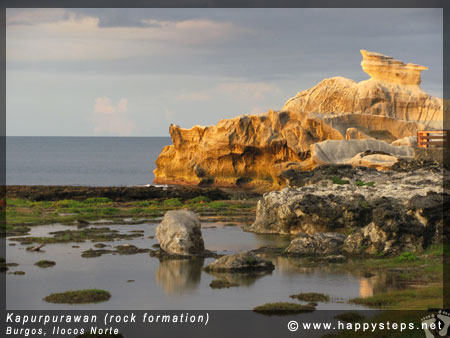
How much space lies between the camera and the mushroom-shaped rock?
29.5 metres

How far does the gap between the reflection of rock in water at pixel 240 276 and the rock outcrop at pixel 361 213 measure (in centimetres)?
486

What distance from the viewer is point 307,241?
33.8m

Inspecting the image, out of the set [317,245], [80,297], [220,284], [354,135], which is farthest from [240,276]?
[354,135]

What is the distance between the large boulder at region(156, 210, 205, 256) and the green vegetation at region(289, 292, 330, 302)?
31.1ft

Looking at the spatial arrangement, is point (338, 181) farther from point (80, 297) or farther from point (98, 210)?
point (80, 297)

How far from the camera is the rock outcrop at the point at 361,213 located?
32.2m

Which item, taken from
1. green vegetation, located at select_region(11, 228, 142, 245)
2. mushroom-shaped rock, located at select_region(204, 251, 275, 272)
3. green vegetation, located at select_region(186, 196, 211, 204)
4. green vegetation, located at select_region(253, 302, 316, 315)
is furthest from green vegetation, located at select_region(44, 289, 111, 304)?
green vegetation, located at select_region(186, 196, 211, 204)

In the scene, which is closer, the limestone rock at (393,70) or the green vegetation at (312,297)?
the green vegetation at (312,297)

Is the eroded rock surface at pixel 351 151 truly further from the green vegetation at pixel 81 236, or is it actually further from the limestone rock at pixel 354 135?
the green vegetation at pixel 81 236

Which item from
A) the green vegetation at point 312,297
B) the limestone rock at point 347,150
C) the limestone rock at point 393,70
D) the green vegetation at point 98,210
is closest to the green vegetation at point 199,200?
the green vegetation at point 98,210

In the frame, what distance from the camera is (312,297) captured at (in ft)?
80.5

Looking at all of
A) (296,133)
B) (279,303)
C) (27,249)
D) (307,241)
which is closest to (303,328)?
(279,303)

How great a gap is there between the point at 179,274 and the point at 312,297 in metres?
6.64

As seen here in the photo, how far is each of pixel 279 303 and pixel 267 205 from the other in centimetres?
2025
